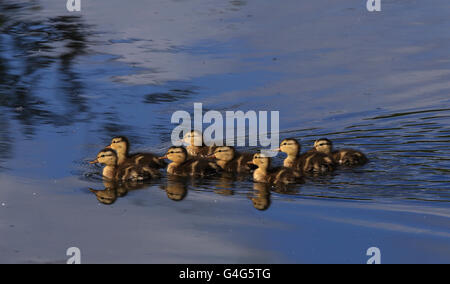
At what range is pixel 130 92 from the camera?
956 cm

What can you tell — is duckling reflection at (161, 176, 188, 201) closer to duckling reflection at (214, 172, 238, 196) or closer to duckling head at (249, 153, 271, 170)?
duckling reflection at (214, 172, 238, 196)

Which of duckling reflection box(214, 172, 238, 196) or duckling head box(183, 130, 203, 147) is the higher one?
duckling head box(183, 130, 203, 147)

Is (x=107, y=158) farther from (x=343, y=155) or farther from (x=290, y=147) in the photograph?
(x=343, y=155)

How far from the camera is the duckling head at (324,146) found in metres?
7.45

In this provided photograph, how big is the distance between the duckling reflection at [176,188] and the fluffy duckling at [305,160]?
88 centimetres

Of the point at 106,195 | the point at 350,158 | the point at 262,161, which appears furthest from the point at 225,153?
the point at 106,195

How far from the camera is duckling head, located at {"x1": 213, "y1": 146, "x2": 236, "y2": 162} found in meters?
7.48

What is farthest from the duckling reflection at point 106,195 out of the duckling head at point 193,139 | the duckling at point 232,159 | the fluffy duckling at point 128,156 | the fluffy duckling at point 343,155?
the fluffy duckling at point 343,155

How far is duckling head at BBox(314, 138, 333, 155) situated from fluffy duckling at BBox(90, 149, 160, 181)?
1337 millimetres

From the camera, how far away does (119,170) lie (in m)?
7.30

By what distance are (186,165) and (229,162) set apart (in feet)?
1.19

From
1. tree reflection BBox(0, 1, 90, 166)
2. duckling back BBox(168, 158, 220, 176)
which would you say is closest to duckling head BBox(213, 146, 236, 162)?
duckling back BBox(168, 158, 220, 176)

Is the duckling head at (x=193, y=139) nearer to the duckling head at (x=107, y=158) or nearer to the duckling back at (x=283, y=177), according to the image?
the duckling head at (x=107, y=158)

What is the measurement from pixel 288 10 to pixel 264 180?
20.8 feet
